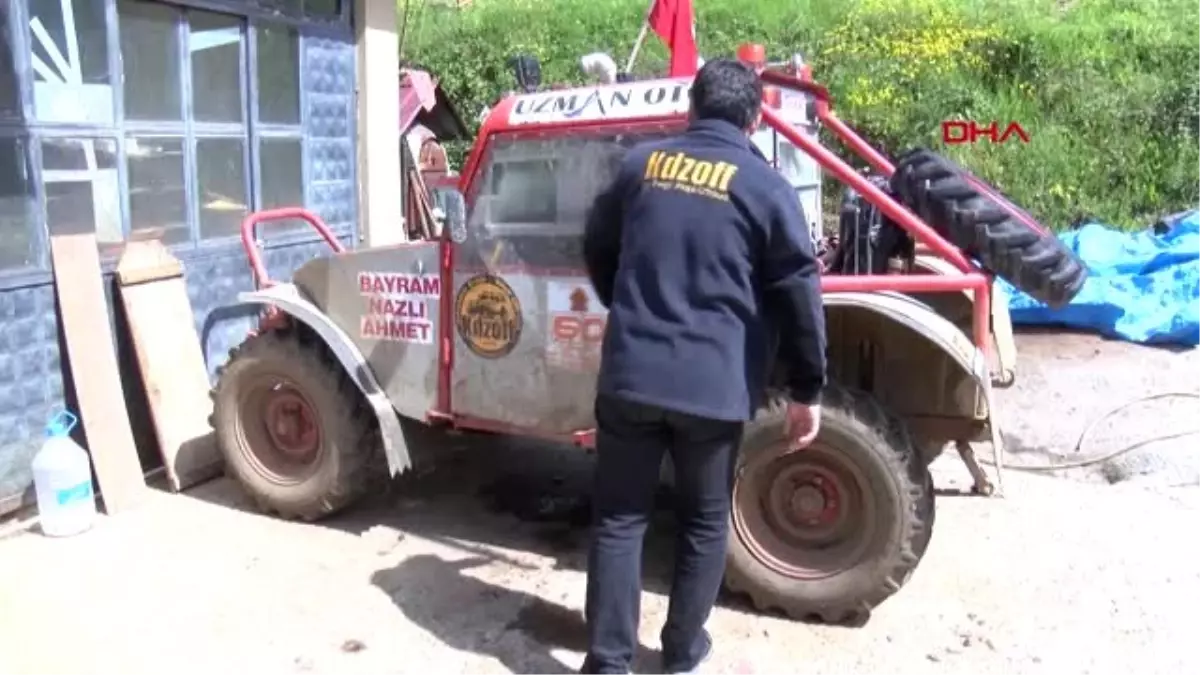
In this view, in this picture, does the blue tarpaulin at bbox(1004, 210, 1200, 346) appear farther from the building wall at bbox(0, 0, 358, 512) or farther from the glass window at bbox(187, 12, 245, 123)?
the glass window at bbox(187, 12, 245, 123)

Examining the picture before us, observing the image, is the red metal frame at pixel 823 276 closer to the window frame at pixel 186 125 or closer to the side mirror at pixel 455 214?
the side mirror at pixel 455 214

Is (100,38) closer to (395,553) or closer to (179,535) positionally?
(179,535)

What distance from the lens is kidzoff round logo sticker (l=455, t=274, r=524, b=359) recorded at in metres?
4.49

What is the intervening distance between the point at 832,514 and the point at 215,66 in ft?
13.2

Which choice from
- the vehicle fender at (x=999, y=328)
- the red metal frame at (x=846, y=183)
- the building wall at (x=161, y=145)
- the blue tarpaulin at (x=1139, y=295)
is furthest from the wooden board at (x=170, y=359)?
the blue tarpaulin at (x=1139, y=295)

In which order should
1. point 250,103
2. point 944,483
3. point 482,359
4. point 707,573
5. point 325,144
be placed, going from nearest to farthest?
point 707,573 → point 482,359 → point 944,483 → point 250,103 → point 325,144

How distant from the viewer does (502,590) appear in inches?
174

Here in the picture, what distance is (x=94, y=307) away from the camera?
17.1ft

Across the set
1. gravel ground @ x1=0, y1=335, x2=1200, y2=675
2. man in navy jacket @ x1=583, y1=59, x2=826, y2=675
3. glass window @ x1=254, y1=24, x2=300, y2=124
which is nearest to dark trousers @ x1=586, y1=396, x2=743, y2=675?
man in navy jacket @ x1=583, y1=59, x2=826, y2=675

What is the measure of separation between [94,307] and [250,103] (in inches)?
61.6

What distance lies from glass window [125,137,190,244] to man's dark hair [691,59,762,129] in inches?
130

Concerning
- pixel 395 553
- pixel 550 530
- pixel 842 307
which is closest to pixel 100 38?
pixel 395 553

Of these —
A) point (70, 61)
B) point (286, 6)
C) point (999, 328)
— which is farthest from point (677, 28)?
point (70, 61)

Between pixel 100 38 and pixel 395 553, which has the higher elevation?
pixel 100 38
